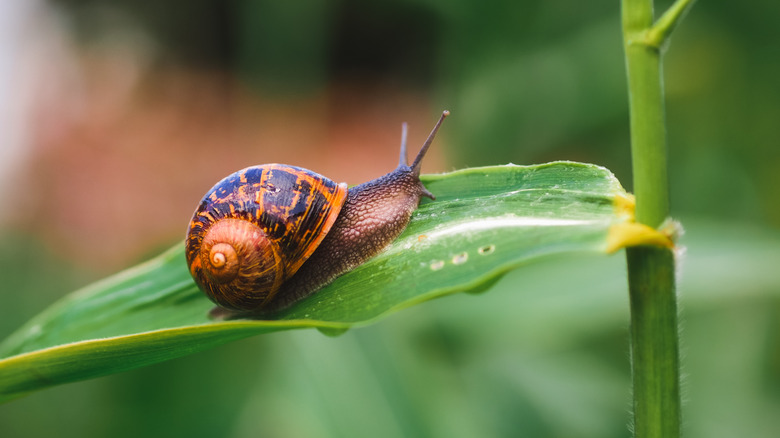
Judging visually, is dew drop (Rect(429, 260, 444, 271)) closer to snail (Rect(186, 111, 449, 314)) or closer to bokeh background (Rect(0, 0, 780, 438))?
snail (Rect(186, 111, 449, 314))

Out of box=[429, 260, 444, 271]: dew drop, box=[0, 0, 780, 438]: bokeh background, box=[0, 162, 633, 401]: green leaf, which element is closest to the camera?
box=[0, 162, 633, 401]: green leaf

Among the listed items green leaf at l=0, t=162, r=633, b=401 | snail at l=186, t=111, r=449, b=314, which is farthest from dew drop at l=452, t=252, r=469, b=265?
snail at l=186, t=111, r=449, b=314

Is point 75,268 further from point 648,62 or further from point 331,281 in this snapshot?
point 648,62

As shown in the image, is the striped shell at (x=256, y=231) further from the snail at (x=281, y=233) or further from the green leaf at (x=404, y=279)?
the green leaf at (x=404, y=279)

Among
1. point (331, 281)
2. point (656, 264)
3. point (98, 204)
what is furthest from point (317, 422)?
point (98, 204)

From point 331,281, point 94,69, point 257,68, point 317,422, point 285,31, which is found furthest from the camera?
point 94,69

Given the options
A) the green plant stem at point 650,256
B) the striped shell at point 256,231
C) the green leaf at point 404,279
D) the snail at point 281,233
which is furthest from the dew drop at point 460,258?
the striped shell at point 256,231
